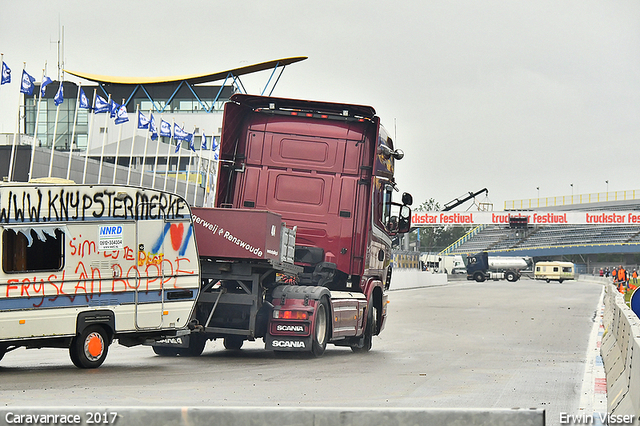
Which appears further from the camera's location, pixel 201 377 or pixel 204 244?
pixel 204 244

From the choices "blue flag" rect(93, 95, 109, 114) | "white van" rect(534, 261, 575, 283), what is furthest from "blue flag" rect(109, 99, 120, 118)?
"white van" rect(534, 261, 575, 283)

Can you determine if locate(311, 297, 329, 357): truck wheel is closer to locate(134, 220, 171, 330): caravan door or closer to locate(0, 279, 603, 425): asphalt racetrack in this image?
locate(0, 279, 603, 425): asphalt racetrack

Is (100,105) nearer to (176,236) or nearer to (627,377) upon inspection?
(176,236)

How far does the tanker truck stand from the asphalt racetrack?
6884 cm

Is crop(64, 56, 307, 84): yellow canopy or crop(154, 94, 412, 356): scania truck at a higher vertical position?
crop(64, 56, 307, 84): yellow canopy

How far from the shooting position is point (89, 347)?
11.3m

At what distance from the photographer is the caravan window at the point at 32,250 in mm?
10672

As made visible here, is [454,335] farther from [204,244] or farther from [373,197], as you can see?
[204,244]

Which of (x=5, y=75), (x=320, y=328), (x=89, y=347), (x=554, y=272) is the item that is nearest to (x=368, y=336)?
(x=320, y=328)

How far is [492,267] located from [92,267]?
80.7m

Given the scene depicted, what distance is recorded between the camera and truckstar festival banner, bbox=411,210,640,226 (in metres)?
87.8

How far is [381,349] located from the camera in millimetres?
16469

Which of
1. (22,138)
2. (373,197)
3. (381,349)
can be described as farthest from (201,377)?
(22,138)

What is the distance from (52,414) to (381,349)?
1199 cm
